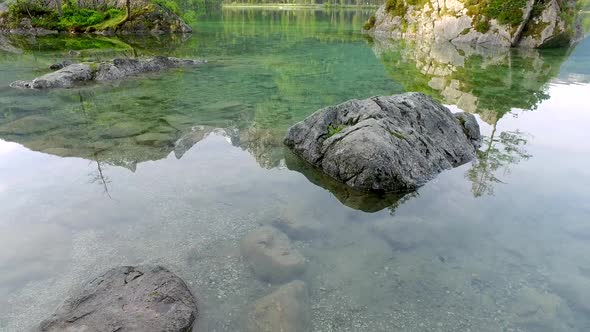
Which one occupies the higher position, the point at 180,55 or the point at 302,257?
the point at 180,55

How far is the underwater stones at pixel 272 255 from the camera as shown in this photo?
8383mm

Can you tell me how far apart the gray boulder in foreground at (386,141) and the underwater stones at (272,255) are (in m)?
3.98

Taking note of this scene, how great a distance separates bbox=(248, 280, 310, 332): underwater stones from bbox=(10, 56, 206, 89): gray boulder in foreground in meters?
23.3

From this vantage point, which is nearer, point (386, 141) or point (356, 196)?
point (356, 196)

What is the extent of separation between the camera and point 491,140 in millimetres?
17312

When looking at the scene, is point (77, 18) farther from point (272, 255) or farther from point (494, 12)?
point (272, 255)

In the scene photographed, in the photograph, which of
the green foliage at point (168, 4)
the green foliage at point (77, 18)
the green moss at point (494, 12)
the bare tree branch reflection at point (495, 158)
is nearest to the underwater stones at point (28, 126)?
the bare tree branch reflection at point (495, 158)

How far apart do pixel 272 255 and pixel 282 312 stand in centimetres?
178

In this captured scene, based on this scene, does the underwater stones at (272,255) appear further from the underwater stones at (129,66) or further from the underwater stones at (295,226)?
A: the underwater stones at (129,66)

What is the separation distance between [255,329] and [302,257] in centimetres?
229

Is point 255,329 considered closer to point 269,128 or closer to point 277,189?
point 277,189

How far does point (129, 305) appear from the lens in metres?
6.82

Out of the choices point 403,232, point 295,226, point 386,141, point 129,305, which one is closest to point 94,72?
point 386,141

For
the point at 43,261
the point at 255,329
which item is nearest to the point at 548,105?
the point at 255,329
